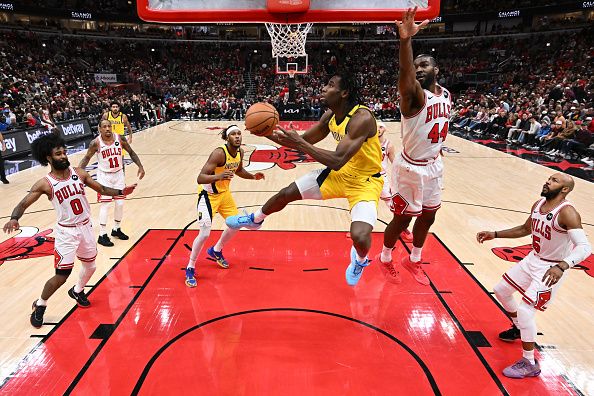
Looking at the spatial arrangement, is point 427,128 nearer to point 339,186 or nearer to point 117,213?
point 339,186

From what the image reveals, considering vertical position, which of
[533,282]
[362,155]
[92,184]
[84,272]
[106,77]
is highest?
[106,77]

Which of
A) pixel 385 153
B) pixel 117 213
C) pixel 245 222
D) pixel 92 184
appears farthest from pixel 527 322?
pixel 117 213

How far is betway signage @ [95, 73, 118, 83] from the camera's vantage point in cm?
3053

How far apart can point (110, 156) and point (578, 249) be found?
18.7 ft

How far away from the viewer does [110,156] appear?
6.22 m

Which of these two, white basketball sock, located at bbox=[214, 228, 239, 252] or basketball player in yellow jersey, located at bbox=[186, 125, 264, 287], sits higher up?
basketball player in yellow jersey, located at bbox=[186, 125, 264, 287]

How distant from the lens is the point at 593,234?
6.82m

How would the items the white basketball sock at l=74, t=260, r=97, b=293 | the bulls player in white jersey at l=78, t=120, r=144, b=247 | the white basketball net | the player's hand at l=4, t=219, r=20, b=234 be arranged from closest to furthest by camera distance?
the player's hand at l=4, t=219, r=20, b=234, the white basketball sock at l=74, t=260, r=97, b=293, the bulls player in white jersey at l=78, t=120, r=144, b=247, the white basketball net

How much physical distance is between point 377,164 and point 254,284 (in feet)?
6.77

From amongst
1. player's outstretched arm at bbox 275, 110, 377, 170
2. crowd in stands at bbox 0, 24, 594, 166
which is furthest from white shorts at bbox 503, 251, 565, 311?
crowd in stands at bbox 0, 24, 594, 166

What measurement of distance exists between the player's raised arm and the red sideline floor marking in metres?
2.09

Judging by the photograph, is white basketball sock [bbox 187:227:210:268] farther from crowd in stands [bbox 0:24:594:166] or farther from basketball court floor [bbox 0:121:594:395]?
crowd in stands [bbox 0:24:594:166]

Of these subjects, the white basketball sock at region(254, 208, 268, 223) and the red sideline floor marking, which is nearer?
the red sideline floor marking

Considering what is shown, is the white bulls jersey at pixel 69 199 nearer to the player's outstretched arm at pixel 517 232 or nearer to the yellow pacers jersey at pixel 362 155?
the yellow pacers jersey at pixel 362 155
